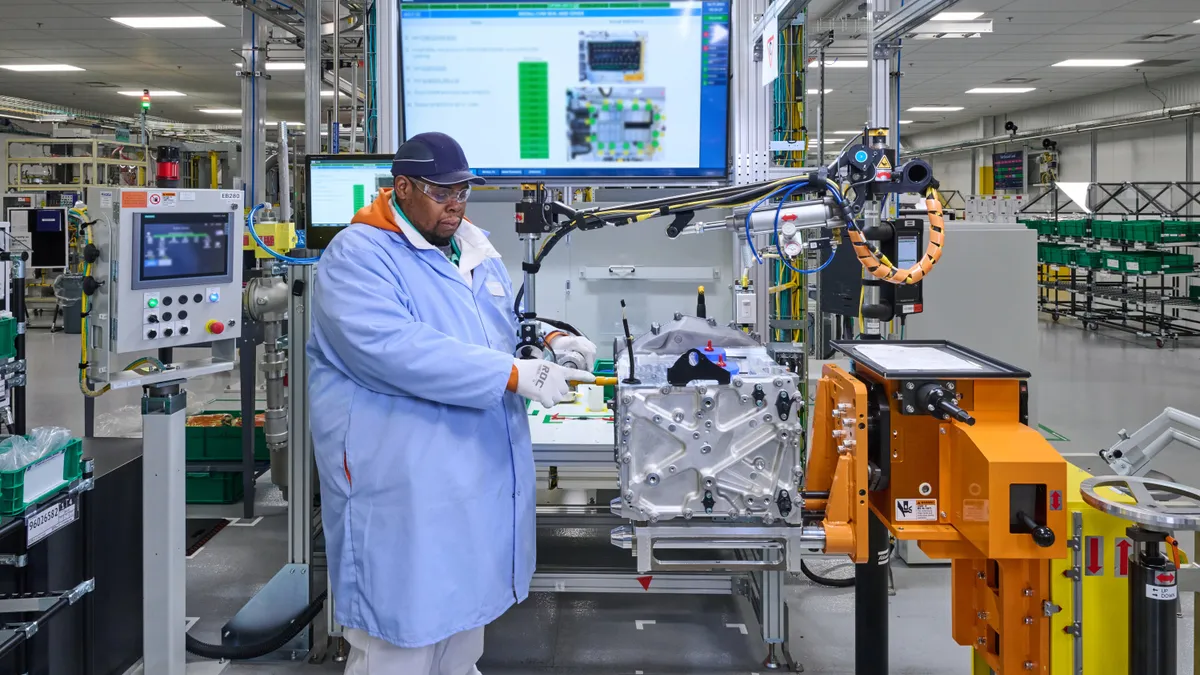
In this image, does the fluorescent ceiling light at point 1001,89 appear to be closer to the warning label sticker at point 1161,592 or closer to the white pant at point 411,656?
the warning label sticker at point 1161,592

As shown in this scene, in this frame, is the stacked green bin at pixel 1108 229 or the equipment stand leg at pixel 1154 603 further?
the stacked green bin at pixel 1108 229

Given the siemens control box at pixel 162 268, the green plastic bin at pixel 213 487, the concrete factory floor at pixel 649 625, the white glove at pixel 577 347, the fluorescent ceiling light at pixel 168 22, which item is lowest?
the concrete factory floor at pixel 649 625

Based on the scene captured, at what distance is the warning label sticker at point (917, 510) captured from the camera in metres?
1.88

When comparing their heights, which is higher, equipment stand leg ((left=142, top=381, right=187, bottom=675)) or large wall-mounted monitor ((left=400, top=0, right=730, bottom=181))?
large wall-mounted monitor ((left=400, top=0, right=730, bottom=181))

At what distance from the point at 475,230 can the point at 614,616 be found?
1.91 m

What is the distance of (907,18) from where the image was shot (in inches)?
102

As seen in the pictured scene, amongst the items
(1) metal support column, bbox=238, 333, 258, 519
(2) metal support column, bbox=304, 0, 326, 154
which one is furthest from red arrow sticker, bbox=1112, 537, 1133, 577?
(1) metal support column, bbox=238, 333, 258, 519

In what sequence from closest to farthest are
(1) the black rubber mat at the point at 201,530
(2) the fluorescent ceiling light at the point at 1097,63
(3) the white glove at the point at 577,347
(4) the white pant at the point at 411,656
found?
(4) the white pant at the point at 411,656, (3) the white glove at the point at 577,347, (1) the black rubber mat at the point at 201,530, (2) the fluorescent ceiling light at the point at 1097,63

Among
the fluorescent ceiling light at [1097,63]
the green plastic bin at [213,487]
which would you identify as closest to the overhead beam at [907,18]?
the green plastic bin at [213,487]

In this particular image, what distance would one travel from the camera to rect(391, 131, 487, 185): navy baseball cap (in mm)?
1930

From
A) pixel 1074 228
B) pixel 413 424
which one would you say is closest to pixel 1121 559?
pixel 413 424

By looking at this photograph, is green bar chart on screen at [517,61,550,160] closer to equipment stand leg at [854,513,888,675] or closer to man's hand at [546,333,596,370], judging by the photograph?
man's hand at [546,333,596,370]

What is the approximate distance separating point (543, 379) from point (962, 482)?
86 centimetres

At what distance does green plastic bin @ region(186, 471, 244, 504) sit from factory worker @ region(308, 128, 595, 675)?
301cm
